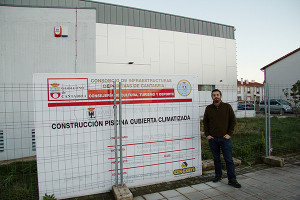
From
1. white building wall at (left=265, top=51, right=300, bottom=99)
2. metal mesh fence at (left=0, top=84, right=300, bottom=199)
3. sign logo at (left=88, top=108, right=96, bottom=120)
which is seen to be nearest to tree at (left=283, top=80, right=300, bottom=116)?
metal mesh fence at (left=0, top=84, right=300, bottom=199)

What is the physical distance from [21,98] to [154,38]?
32.6 ft

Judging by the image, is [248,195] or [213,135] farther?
[213,135]

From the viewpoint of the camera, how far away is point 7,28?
7195 millimetres

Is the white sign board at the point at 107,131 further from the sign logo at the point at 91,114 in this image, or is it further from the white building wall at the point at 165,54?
the white building wall at the point at 165,54

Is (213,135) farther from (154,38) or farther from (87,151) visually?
(154,38)

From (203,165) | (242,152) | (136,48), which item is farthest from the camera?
(136,48)

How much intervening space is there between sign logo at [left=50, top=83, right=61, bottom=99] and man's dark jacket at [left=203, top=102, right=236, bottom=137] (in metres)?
2.93

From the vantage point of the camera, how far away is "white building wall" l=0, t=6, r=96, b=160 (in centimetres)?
686

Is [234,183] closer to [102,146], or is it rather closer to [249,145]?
[249,145]

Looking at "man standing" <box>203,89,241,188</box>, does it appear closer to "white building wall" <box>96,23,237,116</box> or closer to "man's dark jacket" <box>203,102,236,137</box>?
"man's dark jacket" <box>203,102,236,137</box>

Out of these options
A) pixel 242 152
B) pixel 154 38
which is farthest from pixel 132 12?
pixel 242 152

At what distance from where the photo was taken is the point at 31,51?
7398 millimetres

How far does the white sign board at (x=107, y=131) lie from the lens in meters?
3.46

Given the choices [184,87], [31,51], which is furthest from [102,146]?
[31,51]
